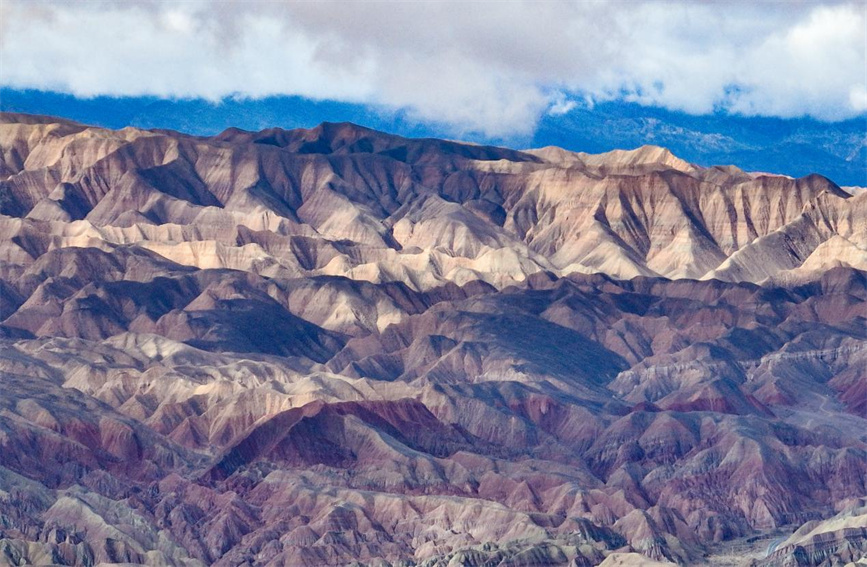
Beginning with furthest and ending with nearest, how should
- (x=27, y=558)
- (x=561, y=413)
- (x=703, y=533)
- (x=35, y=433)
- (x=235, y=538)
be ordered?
1. (x=561, y=413)
2. (x=35, y=433)
3. (x=703, y=533)
4. (x=235, y=538)
5. (x=27, y=558)

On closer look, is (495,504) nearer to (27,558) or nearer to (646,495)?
(646,495)

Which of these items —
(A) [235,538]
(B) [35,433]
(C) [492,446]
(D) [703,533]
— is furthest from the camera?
(C) [492,446]

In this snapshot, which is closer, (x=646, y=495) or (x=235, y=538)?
(x=235, y=538)

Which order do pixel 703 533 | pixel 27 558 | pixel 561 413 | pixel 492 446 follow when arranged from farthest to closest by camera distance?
1. pixel 561 413
2. pixel 492 446
3. pixel 703 533
4. pixel 27 558

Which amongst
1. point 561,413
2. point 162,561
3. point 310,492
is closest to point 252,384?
point 561,413

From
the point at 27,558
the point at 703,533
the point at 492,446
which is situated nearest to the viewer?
the point at 27,558

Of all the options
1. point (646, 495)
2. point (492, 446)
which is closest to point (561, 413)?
point (492, 446)

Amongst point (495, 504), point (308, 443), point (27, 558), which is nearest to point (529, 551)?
point (495, 504)

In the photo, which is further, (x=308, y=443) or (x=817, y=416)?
(x=817, y=416)

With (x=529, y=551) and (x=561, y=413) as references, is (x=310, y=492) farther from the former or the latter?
(x=561, y=413)
